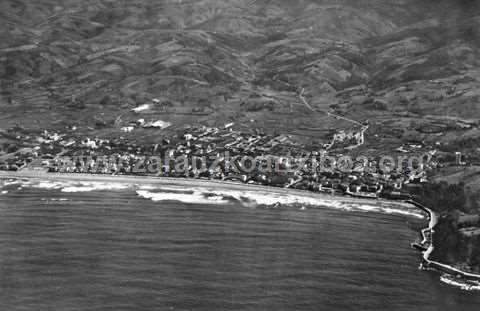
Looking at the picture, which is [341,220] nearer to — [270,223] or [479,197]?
[270,223]

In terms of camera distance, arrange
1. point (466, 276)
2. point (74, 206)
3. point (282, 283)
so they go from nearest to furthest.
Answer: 1. point (282, 283)
2. point (466, 276)
3. point (74, 206)

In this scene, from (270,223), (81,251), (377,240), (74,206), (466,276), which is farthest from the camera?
(74,206)

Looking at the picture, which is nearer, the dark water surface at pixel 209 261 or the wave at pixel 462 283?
the dark water surface at pixel 209 261

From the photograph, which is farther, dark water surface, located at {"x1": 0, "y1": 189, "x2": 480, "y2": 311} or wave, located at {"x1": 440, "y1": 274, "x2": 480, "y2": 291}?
wave, located at {"x1": 440, "y1": 274, "x2": 480, "y2": 291}

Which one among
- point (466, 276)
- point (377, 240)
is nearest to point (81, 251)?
point (377, 240)

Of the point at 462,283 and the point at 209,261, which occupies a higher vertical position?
the point at 209,261

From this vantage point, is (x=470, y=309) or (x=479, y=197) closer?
(x=470, y=309)

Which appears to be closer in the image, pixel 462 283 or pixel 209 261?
pixel 462 283

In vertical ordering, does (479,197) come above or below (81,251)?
above
